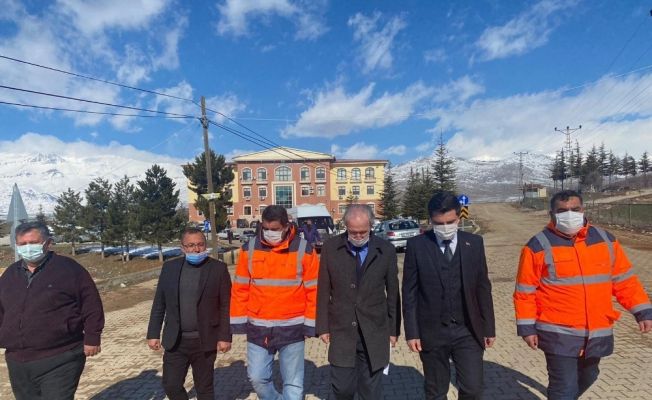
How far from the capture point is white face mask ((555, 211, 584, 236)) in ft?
10.1

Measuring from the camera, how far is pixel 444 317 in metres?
3.18

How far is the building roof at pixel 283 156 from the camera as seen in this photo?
68812 mm

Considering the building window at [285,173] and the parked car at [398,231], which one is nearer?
the parked car at [398,231]

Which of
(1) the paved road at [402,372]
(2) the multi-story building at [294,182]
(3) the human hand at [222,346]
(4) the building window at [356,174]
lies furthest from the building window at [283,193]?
(3) the human hand at [222,346]

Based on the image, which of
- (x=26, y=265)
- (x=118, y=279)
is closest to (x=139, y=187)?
(x=118, y=279)

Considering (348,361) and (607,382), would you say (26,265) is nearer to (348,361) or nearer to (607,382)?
(348,361)

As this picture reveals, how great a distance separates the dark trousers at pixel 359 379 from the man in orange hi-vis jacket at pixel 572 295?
115 centimetres

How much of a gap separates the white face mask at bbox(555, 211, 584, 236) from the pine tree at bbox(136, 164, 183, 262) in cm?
2830

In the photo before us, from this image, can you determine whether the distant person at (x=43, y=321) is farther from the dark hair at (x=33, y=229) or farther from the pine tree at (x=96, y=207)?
the pine tree at (x=96, y=207)

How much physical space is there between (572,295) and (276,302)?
215 cm

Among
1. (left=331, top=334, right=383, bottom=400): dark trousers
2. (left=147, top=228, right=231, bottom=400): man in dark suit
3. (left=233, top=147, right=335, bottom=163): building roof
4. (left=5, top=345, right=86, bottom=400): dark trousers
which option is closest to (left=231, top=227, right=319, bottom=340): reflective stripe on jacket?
(left=147, top=228, right=231, bottom=400): man in dark suit

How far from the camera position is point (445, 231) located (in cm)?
324

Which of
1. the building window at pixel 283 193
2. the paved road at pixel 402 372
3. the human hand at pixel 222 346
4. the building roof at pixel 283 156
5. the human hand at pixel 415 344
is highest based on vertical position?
the building roof at pixel 283 156

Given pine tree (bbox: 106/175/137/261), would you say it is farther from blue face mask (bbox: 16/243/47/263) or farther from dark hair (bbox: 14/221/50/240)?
blue face mask (bbox: 16/243/47/263)
